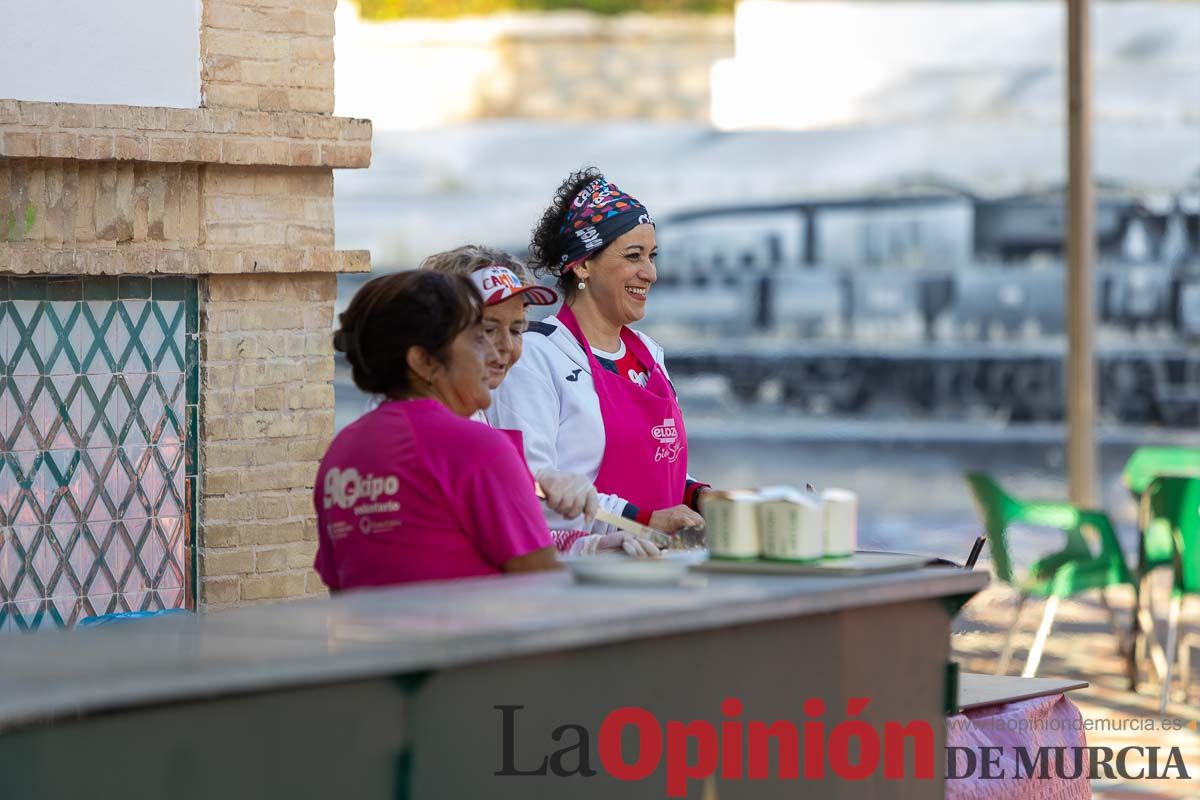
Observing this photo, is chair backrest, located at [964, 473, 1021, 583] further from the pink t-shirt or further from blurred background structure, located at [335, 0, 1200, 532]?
blurred background structure, located at [335, 0, 1200, 532]

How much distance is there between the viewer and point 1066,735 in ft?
12.2

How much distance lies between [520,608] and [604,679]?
0.58 feet

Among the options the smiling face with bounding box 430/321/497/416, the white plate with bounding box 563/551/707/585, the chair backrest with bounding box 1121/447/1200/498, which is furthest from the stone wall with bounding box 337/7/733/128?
the white plate with bounding box 563/551/707/585

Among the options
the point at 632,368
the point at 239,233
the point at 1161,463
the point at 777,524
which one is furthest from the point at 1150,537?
the point at 777,524

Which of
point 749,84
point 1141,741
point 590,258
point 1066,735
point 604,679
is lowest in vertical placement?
point 1141,741

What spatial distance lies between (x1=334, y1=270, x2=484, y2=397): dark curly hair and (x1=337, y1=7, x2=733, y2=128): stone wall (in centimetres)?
1324

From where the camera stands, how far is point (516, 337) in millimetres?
3717

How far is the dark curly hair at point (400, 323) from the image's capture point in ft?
9.98

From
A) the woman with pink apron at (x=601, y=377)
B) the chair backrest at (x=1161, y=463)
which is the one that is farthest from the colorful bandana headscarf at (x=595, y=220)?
the chair backrest at (x=1161, y=463)

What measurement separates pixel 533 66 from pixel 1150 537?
10423 mm

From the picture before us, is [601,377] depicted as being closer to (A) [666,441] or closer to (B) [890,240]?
(A) [666,441]

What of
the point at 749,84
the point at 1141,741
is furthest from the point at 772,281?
the point at 1141,741

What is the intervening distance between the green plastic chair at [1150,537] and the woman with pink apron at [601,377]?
361 cm

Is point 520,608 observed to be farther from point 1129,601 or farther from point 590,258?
point 1129,601
